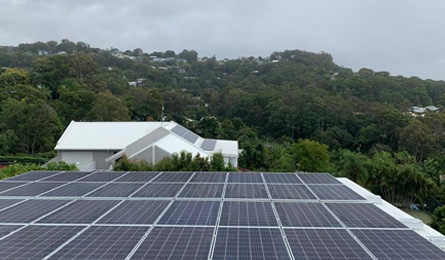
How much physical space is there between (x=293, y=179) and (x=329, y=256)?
6802 millimetres

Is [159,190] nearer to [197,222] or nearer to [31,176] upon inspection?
[197,222]

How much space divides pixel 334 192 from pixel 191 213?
16.8ft

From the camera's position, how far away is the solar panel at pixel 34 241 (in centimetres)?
616

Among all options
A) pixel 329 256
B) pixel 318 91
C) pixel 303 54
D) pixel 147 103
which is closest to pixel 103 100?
pixel 147 103

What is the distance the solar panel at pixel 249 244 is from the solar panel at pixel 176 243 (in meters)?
0.28

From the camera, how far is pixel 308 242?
675 cm

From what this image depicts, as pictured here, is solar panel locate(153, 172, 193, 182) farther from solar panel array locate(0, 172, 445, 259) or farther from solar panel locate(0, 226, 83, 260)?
solar panel locate(0, 226, 83, 260)

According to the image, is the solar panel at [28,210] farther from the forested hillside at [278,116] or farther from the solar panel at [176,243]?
the forested hillside at [278,116]

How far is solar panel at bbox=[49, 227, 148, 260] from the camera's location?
613cm

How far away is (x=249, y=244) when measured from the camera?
21.8ft

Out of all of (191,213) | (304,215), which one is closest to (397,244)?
(304,215)

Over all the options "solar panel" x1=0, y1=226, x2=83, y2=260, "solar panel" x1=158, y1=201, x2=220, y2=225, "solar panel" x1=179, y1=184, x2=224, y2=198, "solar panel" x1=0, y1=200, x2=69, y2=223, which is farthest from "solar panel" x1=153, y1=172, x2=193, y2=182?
"solar panel" x1=0, y1=226, x2=83, y2=260

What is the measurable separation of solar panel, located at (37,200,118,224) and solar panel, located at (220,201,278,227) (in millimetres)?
3288

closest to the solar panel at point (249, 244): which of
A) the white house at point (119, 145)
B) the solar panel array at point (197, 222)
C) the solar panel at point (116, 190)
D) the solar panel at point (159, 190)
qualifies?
the solar panel array at point (197, 222)
